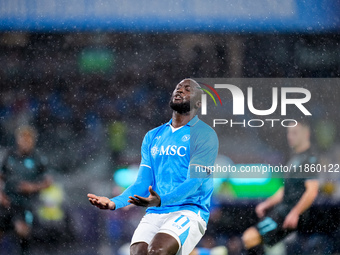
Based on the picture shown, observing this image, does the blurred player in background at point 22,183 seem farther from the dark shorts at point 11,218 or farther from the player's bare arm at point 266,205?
the player's bare arm at point 266,205

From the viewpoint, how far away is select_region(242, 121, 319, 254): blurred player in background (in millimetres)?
5008

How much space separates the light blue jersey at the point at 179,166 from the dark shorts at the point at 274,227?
1.62m

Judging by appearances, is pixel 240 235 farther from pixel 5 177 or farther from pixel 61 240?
pixel 5 177

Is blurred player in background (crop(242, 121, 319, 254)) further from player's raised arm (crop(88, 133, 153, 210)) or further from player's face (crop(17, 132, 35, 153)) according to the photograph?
player's face (crop(17, 132, 35, 153))

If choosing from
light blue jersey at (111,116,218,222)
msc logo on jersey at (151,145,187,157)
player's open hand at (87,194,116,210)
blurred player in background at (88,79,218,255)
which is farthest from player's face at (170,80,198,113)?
Result: player's open hand at (87,194,116,210)

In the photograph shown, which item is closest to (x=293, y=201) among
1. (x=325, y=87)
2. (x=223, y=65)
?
(x=325, y=87)

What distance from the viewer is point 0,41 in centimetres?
516

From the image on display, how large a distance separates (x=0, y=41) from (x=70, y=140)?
136cm

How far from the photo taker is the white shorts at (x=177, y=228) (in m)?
3.31

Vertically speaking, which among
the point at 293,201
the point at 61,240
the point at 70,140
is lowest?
the point at 61,240

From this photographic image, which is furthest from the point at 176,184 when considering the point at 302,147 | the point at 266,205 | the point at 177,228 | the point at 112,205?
the point at 302,147

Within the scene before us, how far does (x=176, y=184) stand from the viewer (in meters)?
3.56

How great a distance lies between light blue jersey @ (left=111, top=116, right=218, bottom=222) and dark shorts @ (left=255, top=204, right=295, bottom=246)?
5.32 feet

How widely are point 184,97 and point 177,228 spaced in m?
1.07
